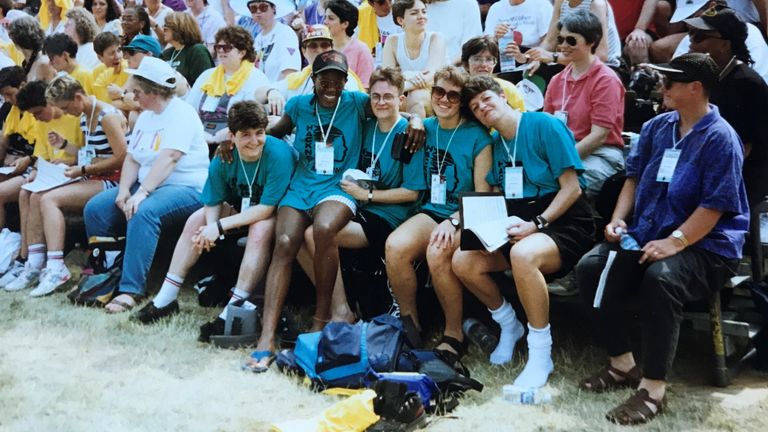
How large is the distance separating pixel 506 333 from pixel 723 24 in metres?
1.91

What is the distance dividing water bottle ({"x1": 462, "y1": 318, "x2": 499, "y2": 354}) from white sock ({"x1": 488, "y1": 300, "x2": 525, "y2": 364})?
4 cm

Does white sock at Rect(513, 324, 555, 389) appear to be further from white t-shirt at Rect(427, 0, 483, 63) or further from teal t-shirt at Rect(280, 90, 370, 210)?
white t-shirt at Rect(427, 0, 483, 63)

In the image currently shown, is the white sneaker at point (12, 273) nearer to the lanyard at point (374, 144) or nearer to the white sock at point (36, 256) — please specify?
the white sock at point (36, 256)

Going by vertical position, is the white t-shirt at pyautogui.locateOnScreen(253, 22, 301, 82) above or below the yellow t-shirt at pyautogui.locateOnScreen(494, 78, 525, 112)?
above

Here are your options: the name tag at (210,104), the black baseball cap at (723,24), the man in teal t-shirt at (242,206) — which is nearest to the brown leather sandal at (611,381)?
the black baseball cap at (723,24)

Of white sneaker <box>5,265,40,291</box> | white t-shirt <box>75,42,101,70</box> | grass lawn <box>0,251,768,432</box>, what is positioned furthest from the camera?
white t-shirt <box>75,42,101,70</box>

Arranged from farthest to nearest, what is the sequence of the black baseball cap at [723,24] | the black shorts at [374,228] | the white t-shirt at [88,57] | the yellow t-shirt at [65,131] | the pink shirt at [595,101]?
the white t-shirt at [88,57] < the yellow t-shirt at [65,131] < the black shorts at [374,228] < the pink shirt at [595,101] < the black baseball cap at [723,24]

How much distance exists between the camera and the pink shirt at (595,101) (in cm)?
460

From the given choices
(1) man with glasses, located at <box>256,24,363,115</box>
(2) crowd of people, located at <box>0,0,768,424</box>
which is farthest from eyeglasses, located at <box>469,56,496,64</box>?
(1) man with glasses, located at <box>256,24,363,115</box>

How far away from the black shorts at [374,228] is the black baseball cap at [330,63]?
2.82 feet

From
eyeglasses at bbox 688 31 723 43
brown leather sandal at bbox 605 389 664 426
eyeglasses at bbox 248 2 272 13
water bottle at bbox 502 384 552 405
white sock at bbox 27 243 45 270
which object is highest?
eyeglasses at bbox 248 2 272 13

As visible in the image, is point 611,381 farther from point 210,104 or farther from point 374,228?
point 210,104

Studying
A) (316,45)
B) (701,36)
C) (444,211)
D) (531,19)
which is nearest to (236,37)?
(316,45)

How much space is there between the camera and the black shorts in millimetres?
4750
